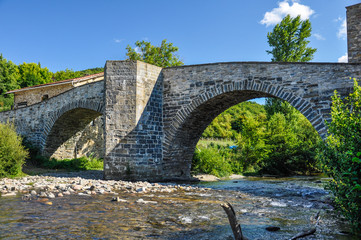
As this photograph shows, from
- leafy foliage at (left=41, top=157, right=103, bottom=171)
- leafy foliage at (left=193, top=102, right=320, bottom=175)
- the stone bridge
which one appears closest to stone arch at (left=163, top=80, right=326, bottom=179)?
the stone bridge

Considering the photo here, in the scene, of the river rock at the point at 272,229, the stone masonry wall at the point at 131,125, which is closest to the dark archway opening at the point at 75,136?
the stone masonry wall at the point at 131,125

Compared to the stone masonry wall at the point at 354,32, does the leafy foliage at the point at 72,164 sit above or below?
below

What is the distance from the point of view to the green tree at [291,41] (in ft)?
72.8

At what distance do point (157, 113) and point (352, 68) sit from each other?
6.44 m

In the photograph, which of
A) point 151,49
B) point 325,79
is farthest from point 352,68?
point 151,49

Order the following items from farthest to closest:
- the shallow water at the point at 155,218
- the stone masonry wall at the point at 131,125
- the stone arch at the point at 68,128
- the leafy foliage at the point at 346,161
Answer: the stone arch at the point at 68,128
the stone masonry wall at the point at 131,125
the shallow water at the point at 155,218
the leafy foliage at the point at 346,161

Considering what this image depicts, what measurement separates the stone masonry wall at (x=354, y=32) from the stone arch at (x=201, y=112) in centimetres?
231

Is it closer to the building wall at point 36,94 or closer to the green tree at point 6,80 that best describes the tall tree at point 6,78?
the green tree at point 6,80

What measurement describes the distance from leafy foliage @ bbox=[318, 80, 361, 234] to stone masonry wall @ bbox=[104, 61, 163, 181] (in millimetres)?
7022

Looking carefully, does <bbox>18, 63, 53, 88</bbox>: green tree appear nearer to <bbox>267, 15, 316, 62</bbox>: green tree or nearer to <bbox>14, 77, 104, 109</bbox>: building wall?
<bbox>14, 77, 104, 109</bbox>: building wall

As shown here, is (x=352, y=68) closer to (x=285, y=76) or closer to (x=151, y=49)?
(x=285, y=76)

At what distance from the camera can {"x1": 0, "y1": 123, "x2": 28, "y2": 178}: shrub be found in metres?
10.3

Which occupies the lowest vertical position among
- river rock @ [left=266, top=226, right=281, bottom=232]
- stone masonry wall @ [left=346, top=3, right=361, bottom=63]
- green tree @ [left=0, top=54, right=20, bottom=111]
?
river rock @ [left=266, top=226, right=281, bottom=232]

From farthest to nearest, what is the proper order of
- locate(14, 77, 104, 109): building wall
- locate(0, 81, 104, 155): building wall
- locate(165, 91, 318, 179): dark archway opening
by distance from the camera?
locate(14, 77, 104, 109): building wall
locate(0, 81, 104, 155): building wall
locate(165, 91, 318, 179): dark archway opening
